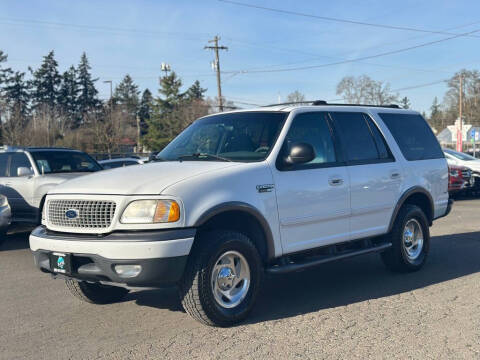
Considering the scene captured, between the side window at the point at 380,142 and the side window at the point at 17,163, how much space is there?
683cm

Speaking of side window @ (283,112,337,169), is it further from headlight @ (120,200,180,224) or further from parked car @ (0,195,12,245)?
parked car @ (0,195,12,245)

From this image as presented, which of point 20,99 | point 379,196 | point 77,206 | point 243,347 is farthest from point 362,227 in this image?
point 20,99

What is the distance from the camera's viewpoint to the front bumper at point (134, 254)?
4.24 meters

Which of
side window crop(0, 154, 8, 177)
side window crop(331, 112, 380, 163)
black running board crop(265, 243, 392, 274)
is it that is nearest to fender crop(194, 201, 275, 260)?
black running board crop(265, 243, 392, 274)

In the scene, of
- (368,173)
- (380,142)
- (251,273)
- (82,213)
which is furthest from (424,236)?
(82,213)

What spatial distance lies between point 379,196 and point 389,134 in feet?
2.99

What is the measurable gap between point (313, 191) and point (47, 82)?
70617 mm

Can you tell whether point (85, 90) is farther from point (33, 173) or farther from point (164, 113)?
point (33, 173)

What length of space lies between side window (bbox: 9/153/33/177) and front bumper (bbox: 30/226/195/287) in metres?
6.63

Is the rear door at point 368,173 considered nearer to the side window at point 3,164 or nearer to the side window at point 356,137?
the side window at point 356,137

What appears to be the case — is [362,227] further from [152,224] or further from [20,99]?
[20,99]

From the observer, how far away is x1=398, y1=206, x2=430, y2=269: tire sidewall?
6668 millimetres

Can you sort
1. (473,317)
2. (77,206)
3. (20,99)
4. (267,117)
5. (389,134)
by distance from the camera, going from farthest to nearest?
1. (20,99)
2. (389,134)
3. (267,117)
4. (473,317)
5. (77,206)

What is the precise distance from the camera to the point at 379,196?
20.6ft
